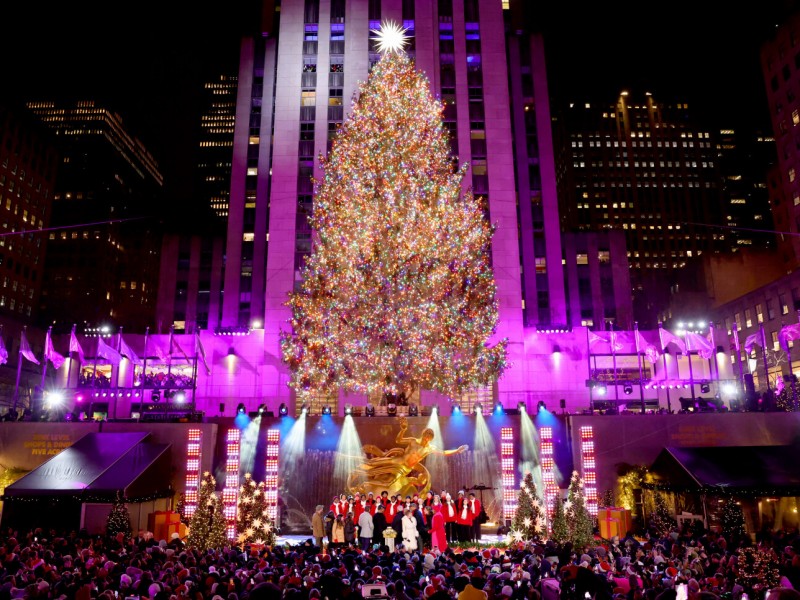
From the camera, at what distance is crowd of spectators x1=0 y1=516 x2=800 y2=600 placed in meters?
11.2

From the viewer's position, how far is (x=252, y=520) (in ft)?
80.4

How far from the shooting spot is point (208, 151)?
520ft

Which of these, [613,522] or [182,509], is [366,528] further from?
[613,522]

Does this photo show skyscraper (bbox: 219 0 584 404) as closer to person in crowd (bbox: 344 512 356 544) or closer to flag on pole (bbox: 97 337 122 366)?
flag on pole (bbox: 97 337 122 366)

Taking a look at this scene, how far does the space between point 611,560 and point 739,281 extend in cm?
6980

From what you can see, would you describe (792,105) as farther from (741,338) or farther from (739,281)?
(741,338)

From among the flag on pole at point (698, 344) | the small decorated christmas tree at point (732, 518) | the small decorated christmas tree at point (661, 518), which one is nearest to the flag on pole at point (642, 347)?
the flag on pole at point (698, 344)

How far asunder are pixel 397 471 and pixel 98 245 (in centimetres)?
10039

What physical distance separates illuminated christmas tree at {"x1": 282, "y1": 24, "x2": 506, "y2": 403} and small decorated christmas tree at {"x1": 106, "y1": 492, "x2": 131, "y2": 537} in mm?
13416

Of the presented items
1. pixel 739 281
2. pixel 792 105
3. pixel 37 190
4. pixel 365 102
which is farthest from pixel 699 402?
pixel 37 190

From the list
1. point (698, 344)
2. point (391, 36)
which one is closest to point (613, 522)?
point (698, 344)

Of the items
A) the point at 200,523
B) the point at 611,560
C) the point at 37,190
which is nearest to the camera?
the point at 611,560

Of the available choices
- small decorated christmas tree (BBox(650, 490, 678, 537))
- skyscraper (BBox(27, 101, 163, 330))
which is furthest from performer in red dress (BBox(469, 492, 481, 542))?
skyscraper (BBox(27, 101, 163, 330))

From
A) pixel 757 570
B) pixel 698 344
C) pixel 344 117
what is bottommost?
pixel 757 570
